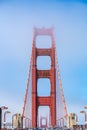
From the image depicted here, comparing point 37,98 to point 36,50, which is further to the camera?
point 36,50

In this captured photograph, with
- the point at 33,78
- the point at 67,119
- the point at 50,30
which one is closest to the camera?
the point at 67,119

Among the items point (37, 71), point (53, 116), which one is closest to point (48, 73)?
point (37, 71)

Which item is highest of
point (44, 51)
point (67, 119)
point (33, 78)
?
point (44, 51)

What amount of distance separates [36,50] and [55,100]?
8154 millimetres

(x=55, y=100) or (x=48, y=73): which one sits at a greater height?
(x=48, y=73)

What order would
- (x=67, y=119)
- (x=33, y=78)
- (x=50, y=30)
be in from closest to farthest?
1. (x=67, y=119)
2. (x=33, y=78)
3. (x=50, y=30)

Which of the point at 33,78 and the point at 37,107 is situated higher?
the point at 33,78

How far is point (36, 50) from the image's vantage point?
55.6 m

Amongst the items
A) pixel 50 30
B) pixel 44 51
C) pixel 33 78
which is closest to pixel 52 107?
pixel 33 78

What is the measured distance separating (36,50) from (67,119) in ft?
36.0

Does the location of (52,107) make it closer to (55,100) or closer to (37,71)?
(55,100)

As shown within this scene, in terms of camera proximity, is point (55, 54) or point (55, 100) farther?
point (55, 54)

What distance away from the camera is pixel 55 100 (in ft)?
166

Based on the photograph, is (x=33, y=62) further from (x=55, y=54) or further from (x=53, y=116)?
(x=53, y=116)
